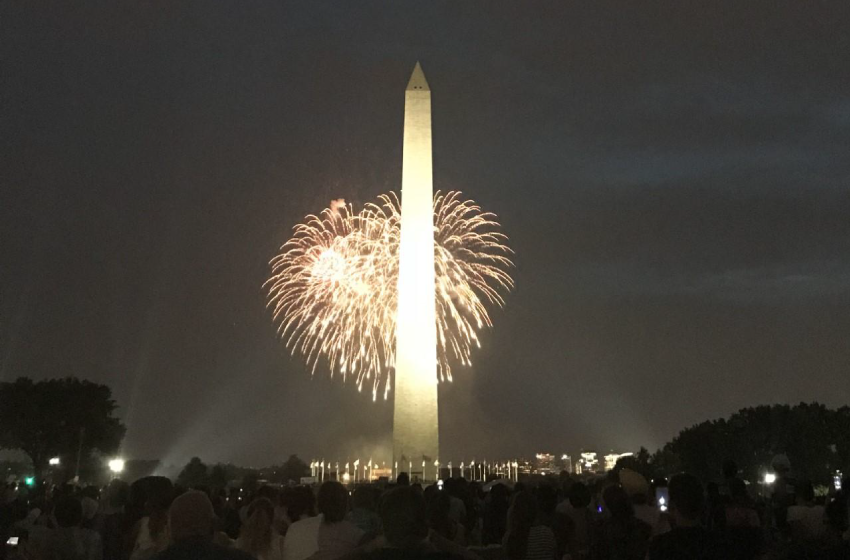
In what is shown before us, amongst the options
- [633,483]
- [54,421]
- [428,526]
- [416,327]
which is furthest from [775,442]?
[428,526]

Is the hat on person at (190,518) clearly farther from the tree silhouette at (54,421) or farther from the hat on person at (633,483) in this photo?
the tree silhouette at (54,421)

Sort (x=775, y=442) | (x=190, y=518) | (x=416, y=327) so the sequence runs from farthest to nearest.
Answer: (x=775, y=442)
(x=416, y=327)
(x=190, y=518)

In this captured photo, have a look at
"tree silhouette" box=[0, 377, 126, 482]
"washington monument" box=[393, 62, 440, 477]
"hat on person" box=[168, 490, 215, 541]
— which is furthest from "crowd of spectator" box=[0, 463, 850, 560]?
"tree silhouette" box=[0, 377, 126, 482]

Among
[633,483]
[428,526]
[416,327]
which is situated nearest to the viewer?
[428,526]

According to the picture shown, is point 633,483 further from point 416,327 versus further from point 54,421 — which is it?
point 54,421

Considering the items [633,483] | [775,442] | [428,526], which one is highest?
[775,442]
